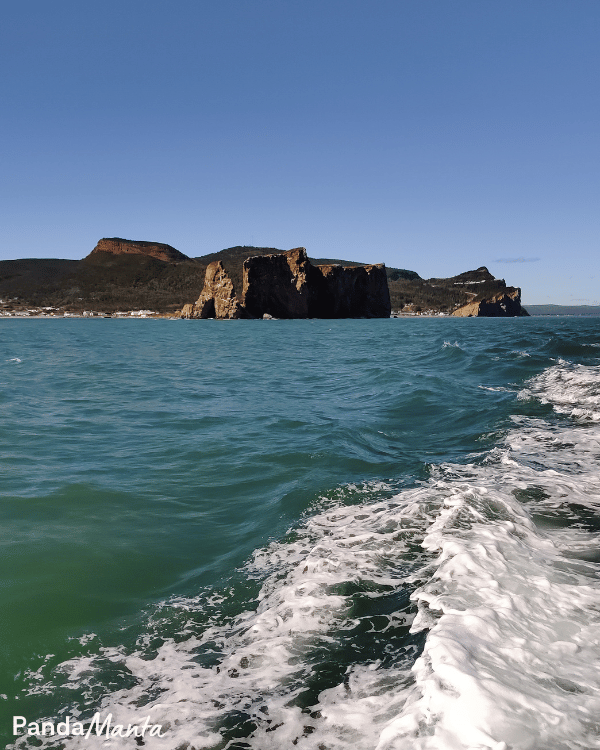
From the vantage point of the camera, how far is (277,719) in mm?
2566

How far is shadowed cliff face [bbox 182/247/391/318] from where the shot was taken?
9781 centimetres

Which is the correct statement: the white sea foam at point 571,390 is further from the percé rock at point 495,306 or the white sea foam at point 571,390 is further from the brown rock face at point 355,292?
the percé rock at point 495,306

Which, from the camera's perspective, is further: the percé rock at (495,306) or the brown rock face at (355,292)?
the percé rock at (495,306)

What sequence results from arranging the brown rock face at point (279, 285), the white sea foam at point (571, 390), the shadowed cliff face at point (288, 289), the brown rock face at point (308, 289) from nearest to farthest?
the white sea foam at point (571, 390) < the brown rock face at point (279, 285) < the shadowed cliff face at point (288, 289) < the brown rock face at point (308, 289)

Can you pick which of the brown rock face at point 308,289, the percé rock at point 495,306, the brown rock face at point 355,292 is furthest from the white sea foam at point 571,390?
the percé rock at point 495,306

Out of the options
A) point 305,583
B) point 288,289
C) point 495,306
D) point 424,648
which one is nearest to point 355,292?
point 288,289

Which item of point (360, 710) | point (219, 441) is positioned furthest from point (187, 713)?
point (219, 441)

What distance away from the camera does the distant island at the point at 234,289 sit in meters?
99.4

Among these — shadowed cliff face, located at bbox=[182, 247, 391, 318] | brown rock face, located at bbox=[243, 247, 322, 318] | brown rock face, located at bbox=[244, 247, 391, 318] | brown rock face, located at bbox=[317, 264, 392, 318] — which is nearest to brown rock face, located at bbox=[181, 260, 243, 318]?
shadowed cliff face, located at bbox=[182, 247, 391, 318]

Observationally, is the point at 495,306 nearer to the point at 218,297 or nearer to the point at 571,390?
the point at 218,297

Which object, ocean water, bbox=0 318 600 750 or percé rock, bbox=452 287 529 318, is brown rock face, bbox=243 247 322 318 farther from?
ocean water, bbox=0 318 600 750

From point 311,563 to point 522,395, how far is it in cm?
997

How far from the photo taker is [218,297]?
9962cm

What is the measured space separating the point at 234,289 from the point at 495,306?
301 ft
